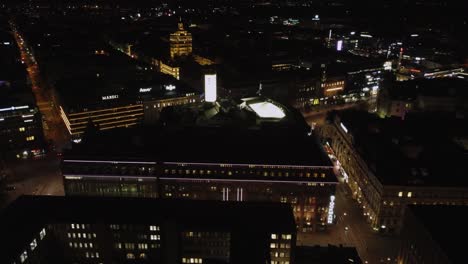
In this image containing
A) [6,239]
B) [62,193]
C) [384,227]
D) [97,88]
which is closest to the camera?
[6,239]

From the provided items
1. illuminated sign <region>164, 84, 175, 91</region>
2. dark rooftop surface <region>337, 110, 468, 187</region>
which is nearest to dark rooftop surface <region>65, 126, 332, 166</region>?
dark rooftop surface <region>337, 110, 468, 187</region>

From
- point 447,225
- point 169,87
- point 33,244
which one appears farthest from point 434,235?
point 169,87

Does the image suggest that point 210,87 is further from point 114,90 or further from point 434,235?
point 434,235

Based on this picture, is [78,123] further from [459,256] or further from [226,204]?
[459,256]

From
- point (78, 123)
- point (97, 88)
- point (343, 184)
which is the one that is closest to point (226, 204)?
point (343, 184)

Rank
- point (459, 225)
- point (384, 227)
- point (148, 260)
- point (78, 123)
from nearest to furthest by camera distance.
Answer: point (459, 225) < point (148, 260) < point (384, 227) < point (78, 123)

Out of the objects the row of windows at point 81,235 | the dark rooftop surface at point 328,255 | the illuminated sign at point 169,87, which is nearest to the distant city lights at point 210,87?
the illuminated sign at point 169,87

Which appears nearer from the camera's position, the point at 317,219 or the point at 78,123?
the point at 317,219

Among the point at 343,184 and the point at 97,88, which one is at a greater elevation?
the point at 97,88
